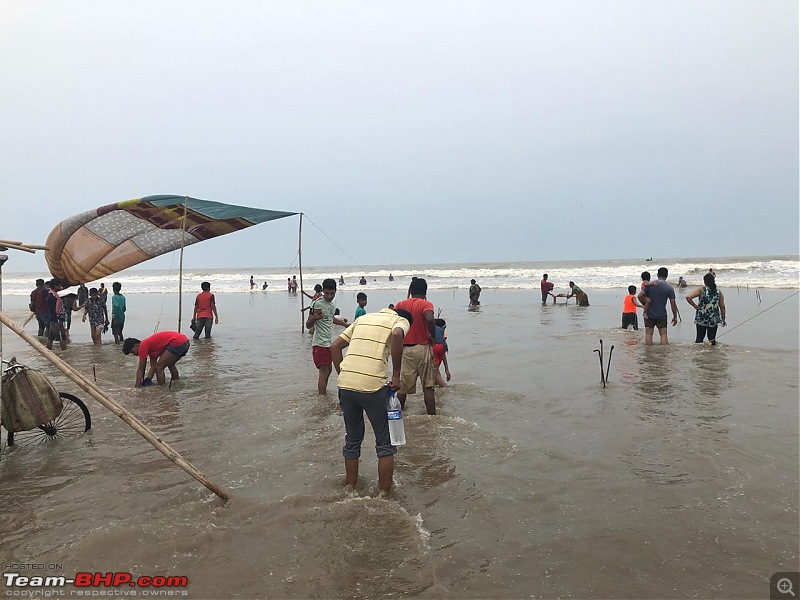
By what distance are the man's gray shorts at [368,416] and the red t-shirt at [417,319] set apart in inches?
74.9

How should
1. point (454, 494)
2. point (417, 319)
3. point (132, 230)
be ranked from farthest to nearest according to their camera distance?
point (132, 230)
point (417, 319)
point (454, 494)

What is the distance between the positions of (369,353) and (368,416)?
0.54 meters

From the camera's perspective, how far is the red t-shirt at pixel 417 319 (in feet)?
20.2

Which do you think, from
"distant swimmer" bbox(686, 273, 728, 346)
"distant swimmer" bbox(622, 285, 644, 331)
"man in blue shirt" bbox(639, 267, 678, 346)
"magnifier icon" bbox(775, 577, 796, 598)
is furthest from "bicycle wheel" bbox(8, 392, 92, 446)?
"distant swimmer" bbox(622, 285, 644, 331)

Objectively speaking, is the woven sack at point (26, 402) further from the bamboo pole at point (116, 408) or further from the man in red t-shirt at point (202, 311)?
the man in red t-shirt at point (202, 311)

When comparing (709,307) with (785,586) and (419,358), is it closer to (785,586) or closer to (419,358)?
(419,358)

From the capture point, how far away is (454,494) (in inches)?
166

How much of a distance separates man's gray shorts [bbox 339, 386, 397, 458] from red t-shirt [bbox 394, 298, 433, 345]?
74.9 inches

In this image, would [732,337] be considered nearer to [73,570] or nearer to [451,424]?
[451,424]

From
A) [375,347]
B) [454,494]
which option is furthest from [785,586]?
[375,347]

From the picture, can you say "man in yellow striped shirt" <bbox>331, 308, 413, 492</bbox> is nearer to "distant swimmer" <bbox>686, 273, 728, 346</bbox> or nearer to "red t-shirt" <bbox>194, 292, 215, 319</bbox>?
"distant swimmer" <bbox>686, 273, 728, 346</bbox>

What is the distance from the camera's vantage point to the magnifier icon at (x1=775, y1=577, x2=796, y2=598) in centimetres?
292

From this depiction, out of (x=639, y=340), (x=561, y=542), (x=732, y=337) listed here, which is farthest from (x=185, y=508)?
(x=732, y=337)

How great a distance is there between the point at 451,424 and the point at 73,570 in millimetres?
4008
